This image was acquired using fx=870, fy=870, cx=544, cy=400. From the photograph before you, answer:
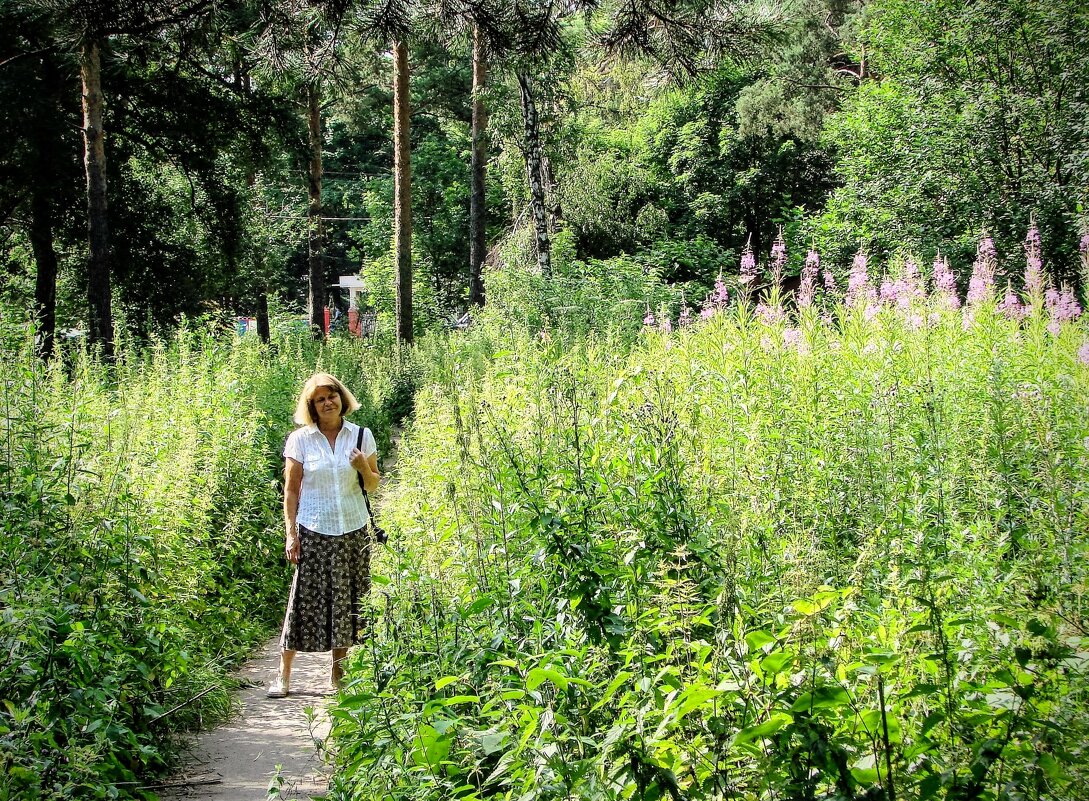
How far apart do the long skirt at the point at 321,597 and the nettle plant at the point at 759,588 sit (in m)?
0.52

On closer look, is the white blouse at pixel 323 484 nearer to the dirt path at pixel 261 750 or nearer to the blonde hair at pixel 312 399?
the blonde hair at pixel 312 399

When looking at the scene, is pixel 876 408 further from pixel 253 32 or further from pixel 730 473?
pixel 253 32

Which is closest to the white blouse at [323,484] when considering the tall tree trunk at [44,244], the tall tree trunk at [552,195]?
the tall tree trunk at [44,244]

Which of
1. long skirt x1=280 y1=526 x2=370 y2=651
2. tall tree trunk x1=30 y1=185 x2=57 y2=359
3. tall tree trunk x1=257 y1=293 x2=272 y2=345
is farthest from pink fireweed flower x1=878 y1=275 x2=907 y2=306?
tall tree trunk x1=257 y1=293 x2=272 y2=345

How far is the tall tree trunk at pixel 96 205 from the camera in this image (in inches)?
487

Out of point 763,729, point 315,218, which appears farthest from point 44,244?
point 763,729

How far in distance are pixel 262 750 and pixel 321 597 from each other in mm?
1042

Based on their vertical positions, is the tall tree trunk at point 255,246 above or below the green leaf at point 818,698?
above

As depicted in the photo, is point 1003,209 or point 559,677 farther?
point 1003,209

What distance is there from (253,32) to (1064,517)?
6.16 metres

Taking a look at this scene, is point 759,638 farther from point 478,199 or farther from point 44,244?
point 478,199

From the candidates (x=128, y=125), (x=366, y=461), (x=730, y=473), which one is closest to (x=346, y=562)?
(x=366, y=461)

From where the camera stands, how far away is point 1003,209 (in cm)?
1385

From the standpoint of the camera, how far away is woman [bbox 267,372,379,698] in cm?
563
